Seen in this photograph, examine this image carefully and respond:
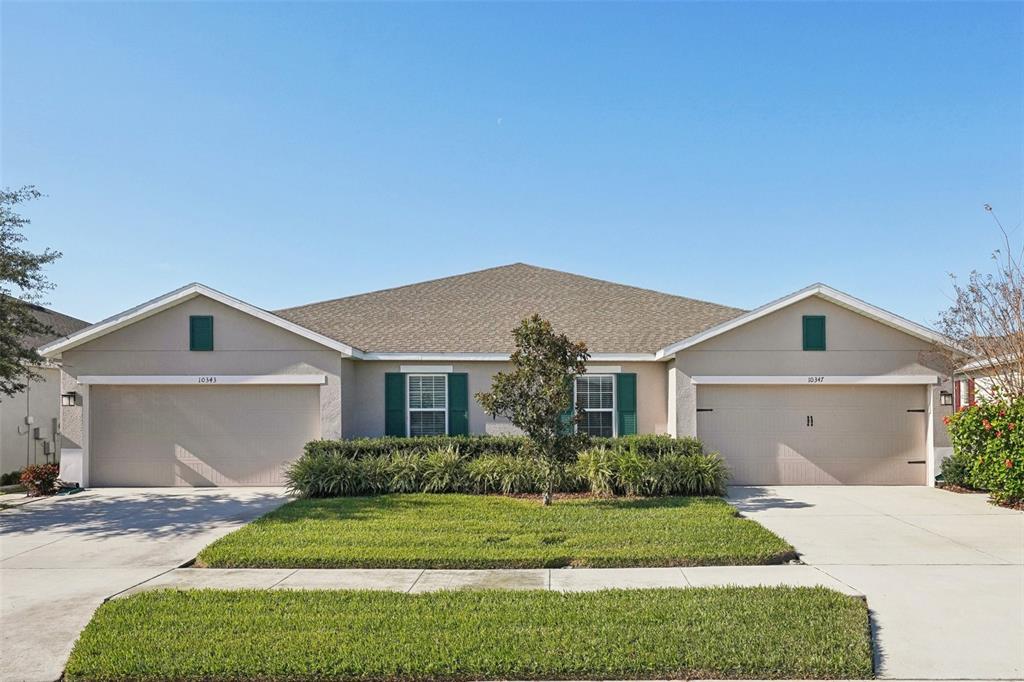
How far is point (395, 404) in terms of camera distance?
48.9ft

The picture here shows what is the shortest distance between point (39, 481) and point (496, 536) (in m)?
10.4

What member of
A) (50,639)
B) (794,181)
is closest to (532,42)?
(794,181)

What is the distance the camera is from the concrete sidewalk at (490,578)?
6910 mm

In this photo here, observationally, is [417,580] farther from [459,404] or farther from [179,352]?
[179,352]

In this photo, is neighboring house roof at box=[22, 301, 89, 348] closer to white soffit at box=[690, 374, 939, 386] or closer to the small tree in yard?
the small tree in yard

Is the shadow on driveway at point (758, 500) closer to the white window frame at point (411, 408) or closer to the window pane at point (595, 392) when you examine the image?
the window pane at point (595, 392)

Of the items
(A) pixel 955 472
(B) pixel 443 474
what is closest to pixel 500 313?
(B) pixel 443 474

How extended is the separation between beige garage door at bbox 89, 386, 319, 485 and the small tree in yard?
517 cm

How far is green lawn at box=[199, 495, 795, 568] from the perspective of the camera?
A: 7.81 m

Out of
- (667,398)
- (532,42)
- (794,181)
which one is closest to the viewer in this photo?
(532,42)

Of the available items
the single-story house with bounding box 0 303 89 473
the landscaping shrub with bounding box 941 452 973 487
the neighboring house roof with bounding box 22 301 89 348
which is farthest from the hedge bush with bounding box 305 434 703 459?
the neighboring house roof with bounding box 22 301 89 348

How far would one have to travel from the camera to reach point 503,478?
1287 cm

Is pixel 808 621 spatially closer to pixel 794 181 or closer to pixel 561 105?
pixel 561 105

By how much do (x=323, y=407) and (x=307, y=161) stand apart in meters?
5.51
